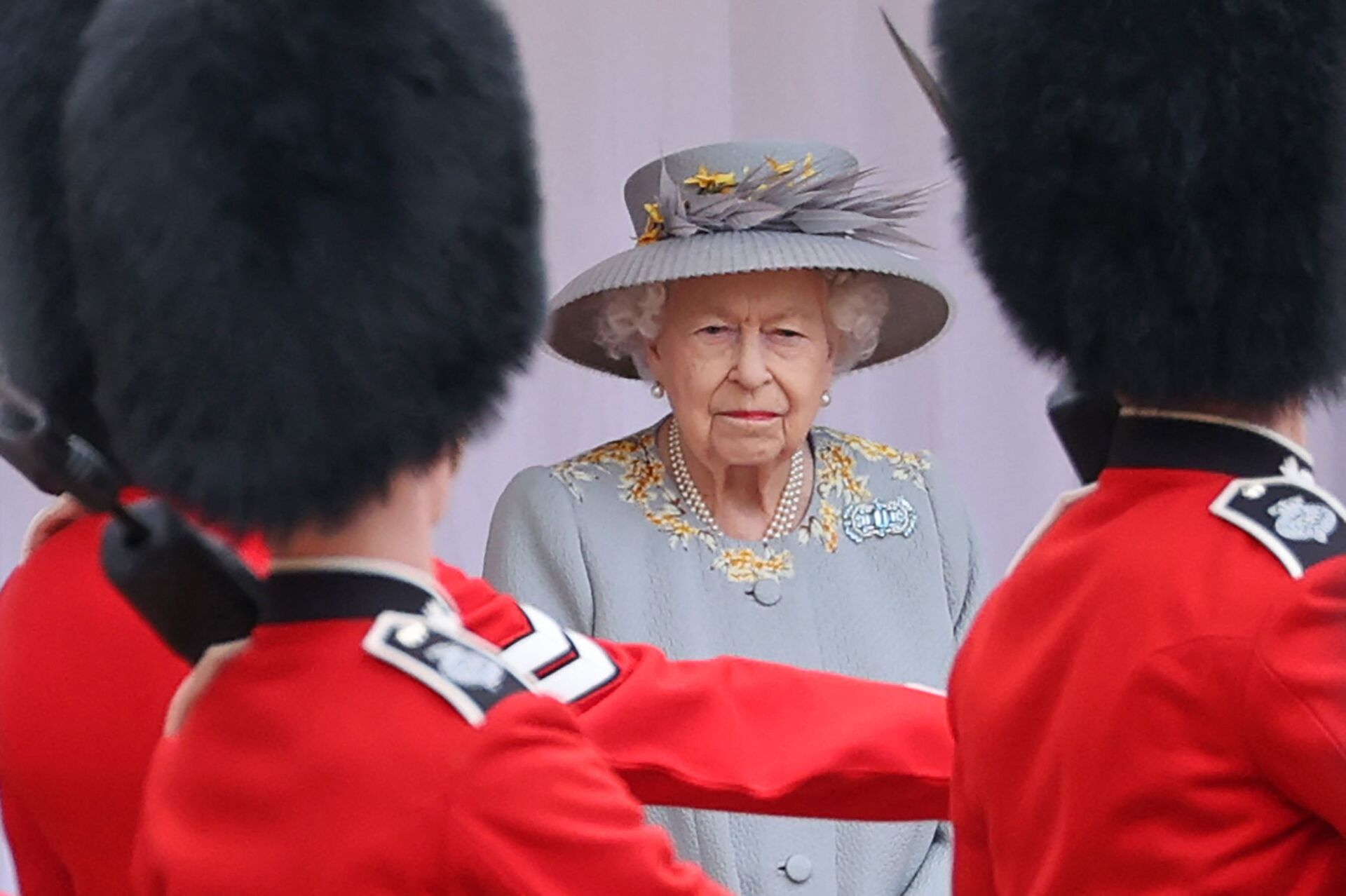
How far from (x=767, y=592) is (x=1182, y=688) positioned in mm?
1156

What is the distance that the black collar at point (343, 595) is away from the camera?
996 mm

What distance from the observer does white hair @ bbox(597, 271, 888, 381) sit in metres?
2.22

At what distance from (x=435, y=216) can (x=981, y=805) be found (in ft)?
1.64

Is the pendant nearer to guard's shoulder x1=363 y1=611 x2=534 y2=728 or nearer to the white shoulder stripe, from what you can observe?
the white shoulder stripe

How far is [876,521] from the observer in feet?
7.25

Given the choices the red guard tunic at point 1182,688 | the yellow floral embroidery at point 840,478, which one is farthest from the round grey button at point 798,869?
the red guard tunic at point 1182,688

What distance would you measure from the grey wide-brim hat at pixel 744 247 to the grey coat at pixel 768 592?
8.4 inches

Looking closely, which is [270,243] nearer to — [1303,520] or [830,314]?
[1303,520]

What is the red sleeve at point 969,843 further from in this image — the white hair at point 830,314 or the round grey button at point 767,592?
the white hair at point 830,314

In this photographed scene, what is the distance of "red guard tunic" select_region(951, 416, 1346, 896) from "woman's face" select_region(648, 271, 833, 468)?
101 centimetres

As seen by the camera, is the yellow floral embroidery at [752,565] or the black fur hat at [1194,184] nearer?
the black fur hat at [1194,184]

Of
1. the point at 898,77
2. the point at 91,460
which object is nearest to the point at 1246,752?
the point at 91,460

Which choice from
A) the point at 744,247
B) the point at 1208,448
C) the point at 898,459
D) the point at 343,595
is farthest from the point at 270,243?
the point at 898,459

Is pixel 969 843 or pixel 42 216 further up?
pixel 42 216
